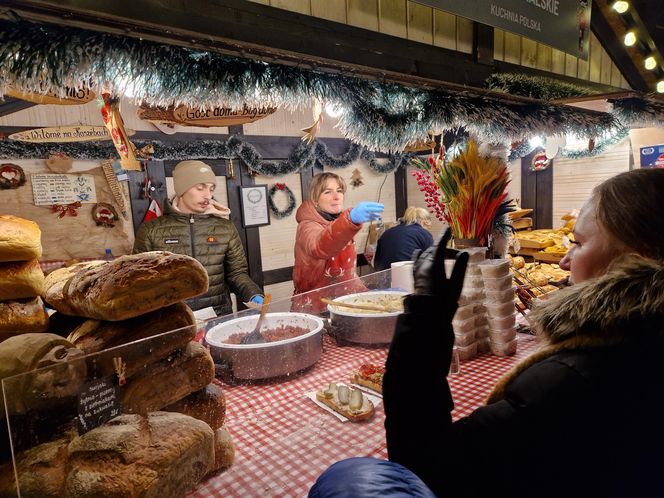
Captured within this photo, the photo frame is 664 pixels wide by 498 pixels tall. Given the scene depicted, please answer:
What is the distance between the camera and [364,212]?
2.75 m

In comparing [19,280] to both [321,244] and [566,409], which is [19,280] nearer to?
[566,409]

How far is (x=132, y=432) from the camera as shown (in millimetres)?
925

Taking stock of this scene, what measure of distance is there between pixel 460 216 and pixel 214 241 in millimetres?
2336

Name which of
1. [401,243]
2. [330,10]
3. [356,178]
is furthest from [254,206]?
[330,10]

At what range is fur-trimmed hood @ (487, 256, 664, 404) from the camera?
871 mm

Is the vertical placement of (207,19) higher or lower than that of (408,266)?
higher

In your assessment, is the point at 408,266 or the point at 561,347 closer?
the point at 561,347

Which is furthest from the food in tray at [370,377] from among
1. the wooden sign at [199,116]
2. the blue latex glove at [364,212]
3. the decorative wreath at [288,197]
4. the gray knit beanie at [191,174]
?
the decorative wreath at [288,197]

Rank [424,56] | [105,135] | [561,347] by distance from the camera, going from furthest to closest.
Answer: [105,135]
[424,56]
[561,347]

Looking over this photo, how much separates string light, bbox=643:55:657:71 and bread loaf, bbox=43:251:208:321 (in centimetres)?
425

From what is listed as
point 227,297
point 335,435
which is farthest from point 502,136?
point 227,297

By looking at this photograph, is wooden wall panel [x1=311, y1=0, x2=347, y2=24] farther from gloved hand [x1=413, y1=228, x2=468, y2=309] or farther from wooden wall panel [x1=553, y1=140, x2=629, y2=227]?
wooden wall panel [x1=553, y1=140, x2=629, y2=227]

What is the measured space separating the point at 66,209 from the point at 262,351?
386cm

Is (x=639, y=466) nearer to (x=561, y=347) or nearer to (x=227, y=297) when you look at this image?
(x=561, y=347)
